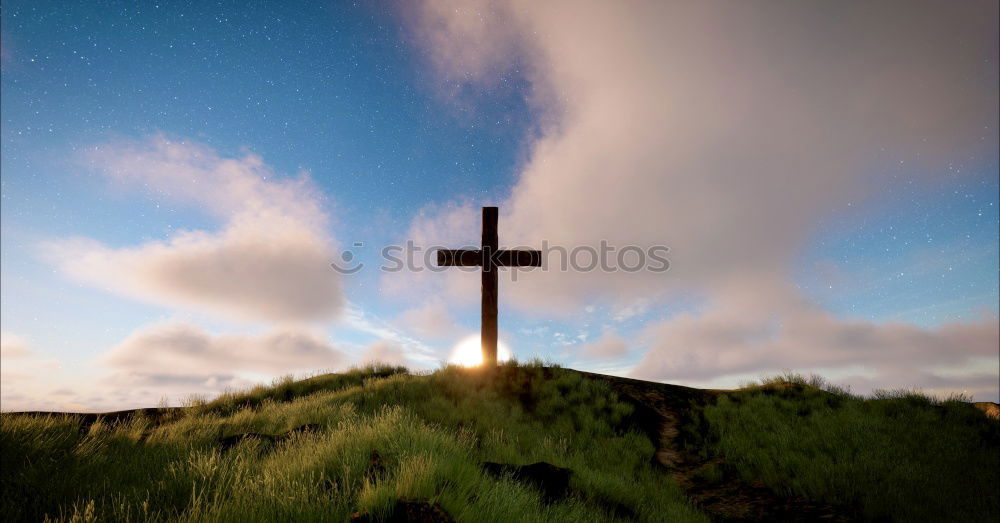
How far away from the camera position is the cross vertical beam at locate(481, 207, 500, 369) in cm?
1183

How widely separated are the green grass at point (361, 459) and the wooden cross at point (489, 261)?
0.85 m

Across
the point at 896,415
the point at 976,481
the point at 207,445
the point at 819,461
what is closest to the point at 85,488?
the point at 207,445

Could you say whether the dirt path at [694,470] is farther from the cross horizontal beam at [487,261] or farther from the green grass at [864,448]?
the cross horizontal beam at [487,261]

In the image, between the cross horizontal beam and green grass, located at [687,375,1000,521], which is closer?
green grass, located at [687,375,1000,521]

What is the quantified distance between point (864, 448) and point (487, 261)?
838cm

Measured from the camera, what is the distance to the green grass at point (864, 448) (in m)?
6.56

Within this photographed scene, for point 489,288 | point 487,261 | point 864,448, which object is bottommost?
point 864,448

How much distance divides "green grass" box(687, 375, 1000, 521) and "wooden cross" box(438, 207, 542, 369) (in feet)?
16.7

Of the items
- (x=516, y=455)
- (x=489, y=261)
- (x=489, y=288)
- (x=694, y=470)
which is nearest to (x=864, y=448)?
(x=694, y=470)

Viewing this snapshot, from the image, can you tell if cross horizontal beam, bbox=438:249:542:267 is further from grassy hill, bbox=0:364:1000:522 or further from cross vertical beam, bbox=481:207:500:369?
grassy hill, bbox=0:364:1000:522

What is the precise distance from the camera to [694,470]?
26.0ft

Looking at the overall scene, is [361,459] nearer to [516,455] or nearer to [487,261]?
[516,455]

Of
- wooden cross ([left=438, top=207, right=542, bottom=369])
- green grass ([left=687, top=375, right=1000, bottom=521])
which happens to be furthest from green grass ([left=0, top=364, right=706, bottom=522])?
green grass ([left=687, top=375, right=1000, bottom=521])

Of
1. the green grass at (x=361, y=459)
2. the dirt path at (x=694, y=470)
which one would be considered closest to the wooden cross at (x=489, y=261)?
the green grass at (x=361, y=459)
